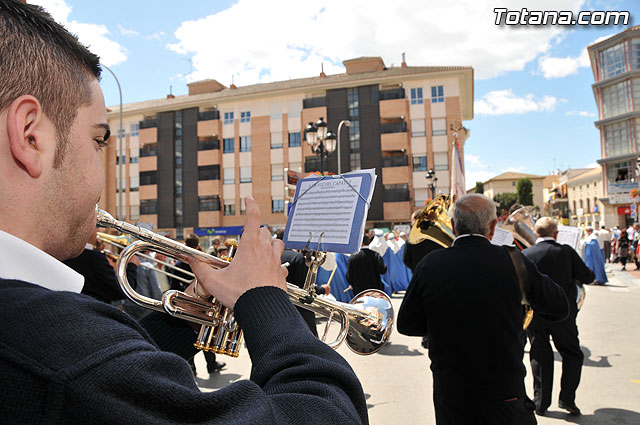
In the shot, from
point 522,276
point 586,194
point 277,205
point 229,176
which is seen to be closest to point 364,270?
point 522,276

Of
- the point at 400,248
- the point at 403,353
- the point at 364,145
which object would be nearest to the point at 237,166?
the point at 364,145

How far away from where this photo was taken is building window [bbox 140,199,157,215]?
145 ft

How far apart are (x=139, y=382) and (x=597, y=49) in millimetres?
55571

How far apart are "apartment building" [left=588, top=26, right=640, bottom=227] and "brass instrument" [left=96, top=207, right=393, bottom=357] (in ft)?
159

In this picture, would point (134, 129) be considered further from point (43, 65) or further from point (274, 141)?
point (43, 65)

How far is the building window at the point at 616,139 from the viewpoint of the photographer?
142 feet

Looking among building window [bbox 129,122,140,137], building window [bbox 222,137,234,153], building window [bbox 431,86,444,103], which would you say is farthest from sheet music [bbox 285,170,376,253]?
building window [bbox 129,122,140,137]

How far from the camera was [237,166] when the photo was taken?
41906 mm

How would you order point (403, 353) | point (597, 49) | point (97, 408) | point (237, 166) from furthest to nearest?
point (597, 49) < point (237, 166) < point (403, 353) < point (97, 408)

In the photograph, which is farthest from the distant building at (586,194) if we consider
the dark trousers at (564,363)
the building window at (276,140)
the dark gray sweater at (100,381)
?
the dark gray sweater at (100,381)

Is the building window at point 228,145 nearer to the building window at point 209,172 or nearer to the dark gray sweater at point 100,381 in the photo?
the building window at point 209,172

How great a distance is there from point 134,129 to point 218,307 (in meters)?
49.5

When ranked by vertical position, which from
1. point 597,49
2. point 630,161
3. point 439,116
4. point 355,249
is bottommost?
point 355,249

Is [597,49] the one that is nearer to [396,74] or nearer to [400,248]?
[396,74]
